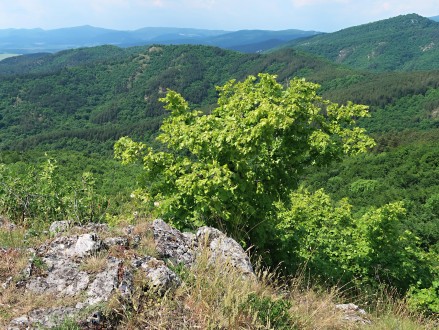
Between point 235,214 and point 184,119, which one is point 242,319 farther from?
point 184,119

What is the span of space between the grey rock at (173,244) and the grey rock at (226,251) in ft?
0.86

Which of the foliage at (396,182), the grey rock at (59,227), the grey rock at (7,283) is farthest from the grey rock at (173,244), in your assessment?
the foliage at (396,182)

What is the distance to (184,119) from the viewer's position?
34.3 ft

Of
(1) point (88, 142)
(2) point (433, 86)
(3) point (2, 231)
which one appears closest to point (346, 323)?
(3) point (2, 231)

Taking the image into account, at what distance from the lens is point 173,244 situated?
6.26m

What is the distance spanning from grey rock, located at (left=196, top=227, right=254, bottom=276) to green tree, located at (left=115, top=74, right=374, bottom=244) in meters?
1.05

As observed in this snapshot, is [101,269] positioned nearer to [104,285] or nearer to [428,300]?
[104,285]

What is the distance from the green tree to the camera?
7910 millimetres

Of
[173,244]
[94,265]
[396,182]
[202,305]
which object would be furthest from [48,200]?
[396,182]

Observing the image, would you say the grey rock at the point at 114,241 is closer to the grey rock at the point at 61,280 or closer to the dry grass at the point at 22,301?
the grey rock at the point at 61,280

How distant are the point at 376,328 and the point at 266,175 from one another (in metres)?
5.20

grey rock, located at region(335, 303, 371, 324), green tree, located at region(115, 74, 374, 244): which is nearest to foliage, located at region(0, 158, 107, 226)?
green tree, located at region(115, 74, 374, 244)

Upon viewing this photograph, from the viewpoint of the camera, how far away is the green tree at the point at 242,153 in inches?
311

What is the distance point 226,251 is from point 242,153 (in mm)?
2865
